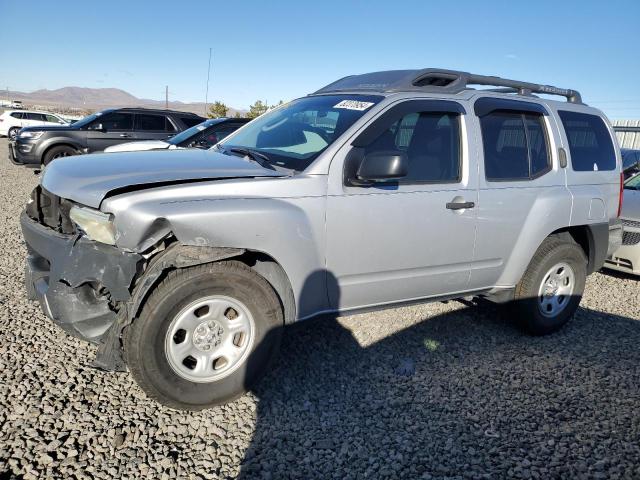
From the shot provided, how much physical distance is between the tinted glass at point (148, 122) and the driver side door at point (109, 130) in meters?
0.20

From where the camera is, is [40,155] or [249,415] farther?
[40,155]

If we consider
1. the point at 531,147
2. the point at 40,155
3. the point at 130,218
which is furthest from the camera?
the point at 40,155

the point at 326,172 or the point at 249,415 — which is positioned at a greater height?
the point at 326,172

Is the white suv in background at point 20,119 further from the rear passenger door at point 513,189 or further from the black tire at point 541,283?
the black tire at point 541,283

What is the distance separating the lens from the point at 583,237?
445 cm

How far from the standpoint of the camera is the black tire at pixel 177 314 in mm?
2619

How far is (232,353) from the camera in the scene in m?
2.91

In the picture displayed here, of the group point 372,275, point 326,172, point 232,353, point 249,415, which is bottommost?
point 249,415

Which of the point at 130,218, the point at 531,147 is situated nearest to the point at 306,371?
the point at 130,218

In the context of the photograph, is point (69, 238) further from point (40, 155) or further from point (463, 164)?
point (40, 155)

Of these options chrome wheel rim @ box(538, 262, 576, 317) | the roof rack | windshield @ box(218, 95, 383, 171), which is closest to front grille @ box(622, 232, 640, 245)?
chrome wheel rim @ box(538, 262, 576, 317)

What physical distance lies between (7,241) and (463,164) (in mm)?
5637

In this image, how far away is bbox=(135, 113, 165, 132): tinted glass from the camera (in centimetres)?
1155

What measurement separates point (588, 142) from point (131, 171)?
3.91 meters
